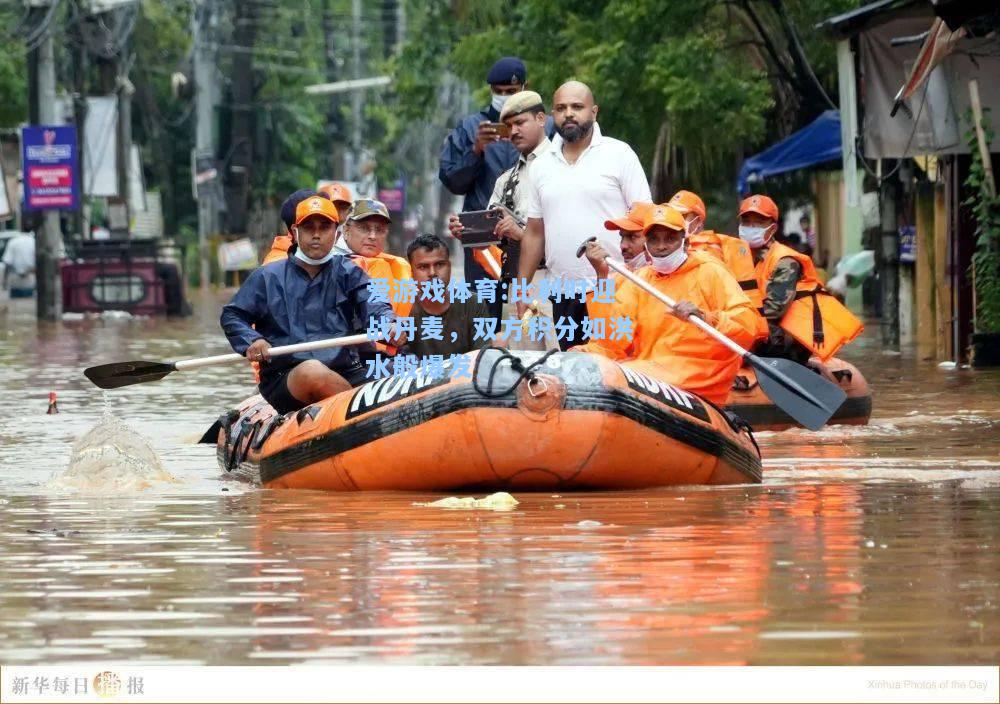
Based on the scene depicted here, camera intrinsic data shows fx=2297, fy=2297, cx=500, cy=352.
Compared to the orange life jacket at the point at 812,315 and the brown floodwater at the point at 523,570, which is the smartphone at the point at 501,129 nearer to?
the brown floodwater at the point at 523,570

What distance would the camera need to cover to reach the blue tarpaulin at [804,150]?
84.7 ft

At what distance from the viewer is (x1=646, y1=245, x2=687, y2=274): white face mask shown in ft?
37.5

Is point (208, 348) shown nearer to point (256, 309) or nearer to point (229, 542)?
point (256, 309)

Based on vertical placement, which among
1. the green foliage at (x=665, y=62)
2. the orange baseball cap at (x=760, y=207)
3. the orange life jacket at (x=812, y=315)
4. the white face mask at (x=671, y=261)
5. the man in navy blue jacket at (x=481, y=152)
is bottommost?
the orange life jacket at (x=812, y=315)

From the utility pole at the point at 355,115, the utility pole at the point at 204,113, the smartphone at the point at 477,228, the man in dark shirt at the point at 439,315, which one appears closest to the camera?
the man in dark shirt at the point at 439,315

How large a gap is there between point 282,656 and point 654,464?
443cm

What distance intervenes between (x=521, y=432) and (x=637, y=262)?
79.2 inches

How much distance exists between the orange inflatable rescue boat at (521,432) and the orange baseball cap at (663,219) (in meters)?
0.92

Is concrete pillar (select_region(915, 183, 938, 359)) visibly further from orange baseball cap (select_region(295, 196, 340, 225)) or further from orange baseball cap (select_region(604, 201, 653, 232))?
orange baseball cap (select_region(295, 196, 340, 225))

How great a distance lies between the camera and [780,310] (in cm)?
1432

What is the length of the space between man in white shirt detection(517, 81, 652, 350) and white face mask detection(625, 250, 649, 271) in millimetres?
87


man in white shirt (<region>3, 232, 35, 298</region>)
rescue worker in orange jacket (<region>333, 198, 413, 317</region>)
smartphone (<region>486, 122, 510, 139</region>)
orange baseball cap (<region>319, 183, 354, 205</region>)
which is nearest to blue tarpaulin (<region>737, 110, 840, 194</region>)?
orange baseball cap (<region>319, 183, 354, 205</region>)

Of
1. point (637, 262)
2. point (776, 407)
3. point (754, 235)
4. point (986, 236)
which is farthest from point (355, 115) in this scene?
point (637, 262)

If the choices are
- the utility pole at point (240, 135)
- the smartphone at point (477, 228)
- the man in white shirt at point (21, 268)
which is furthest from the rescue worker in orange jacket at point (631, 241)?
the utility pole at point (240, 135)
